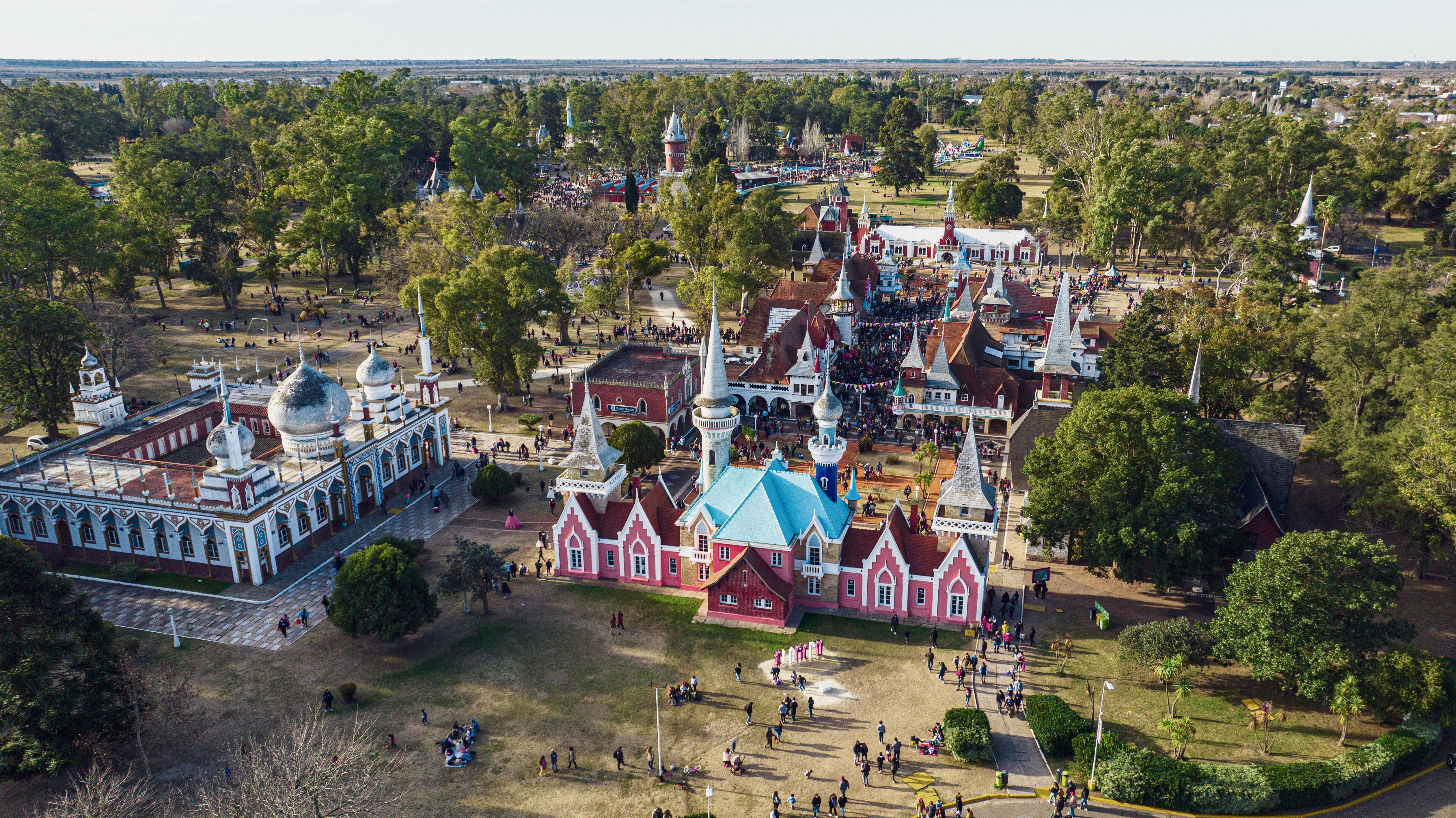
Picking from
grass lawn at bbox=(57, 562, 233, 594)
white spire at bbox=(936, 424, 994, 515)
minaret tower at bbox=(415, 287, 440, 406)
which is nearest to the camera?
white spire at bbox=(936, 424, 994, 515)

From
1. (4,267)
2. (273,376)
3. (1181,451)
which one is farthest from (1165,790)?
(4,267)

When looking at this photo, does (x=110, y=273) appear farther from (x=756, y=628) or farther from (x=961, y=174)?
(x=961, y=174)

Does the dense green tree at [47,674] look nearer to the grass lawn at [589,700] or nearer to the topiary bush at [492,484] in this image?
the grass lawn at [589,700]

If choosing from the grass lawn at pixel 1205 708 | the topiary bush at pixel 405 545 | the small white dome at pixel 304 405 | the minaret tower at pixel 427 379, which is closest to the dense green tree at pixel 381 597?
the topiary bush at pixel 405 545

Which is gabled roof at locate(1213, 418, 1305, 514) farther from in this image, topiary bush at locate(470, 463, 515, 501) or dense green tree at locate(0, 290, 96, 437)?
dense green tree at locate(0, 290, 96, 437)

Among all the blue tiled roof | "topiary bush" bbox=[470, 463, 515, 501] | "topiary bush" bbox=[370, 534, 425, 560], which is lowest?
"topiary bush" bbox=[470, 463, 515, 501]

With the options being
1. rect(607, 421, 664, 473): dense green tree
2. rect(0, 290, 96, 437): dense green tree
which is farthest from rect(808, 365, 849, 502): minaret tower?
rect(0, 290, 96, 437): dense green tree

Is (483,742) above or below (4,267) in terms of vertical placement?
below
